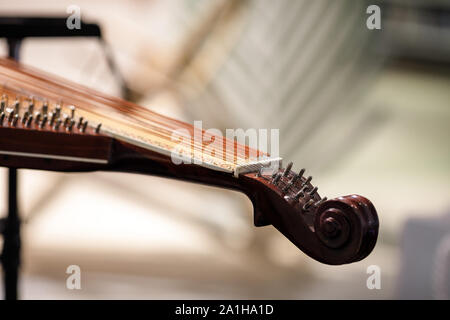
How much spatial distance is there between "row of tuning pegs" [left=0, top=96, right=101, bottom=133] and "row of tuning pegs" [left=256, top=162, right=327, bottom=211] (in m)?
0.39

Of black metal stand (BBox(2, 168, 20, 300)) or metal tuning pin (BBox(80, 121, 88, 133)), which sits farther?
black metal stand (BBox(2, 168, 20, 300))

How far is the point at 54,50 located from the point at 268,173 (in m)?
2.43

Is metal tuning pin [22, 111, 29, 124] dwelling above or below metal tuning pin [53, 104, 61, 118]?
below

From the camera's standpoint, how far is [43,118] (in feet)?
5.12

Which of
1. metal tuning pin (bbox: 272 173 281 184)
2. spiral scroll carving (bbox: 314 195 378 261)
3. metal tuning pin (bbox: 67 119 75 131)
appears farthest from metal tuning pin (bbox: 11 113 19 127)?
spiral scroll carving (bbox: 314 195 378 261)

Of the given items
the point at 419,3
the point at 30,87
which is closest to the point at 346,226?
the point at 30,87

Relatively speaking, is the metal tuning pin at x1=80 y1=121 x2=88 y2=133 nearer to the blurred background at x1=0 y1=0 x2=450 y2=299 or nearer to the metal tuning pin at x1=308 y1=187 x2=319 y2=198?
the metal tuning pin at x1=308 y1=187 x2=319 y2=198

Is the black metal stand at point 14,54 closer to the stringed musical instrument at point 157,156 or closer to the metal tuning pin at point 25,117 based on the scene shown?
the stringed musical instrument at point 157,156

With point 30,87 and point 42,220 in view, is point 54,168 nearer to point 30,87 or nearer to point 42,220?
point 30,87

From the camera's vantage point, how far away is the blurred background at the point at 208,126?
3059 millimetres

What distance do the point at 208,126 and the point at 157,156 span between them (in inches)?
67.7

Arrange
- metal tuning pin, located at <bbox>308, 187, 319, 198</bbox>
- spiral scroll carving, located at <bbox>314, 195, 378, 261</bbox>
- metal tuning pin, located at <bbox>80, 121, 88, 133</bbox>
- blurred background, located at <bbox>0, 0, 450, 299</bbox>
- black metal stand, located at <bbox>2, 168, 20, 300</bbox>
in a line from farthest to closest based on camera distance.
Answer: blurred background, located at <bbox>0, 0, 450, 299</bbox>
black metal stand, located at <bbox>2, 168, 20, 300</bbox>
metal tuning pin, located at <bbox>80, 121, 88, 133</bbox>
metal tuning pin, located at <bbox>308, 187, 319, 198</bbox>
spiral scroll carving, located at <bbox>314, 195, 378, 261</bbox>

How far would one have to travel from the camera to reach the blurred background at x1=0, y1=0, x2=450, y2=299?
120 inches

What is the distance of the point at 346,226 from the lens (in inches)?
49.6
